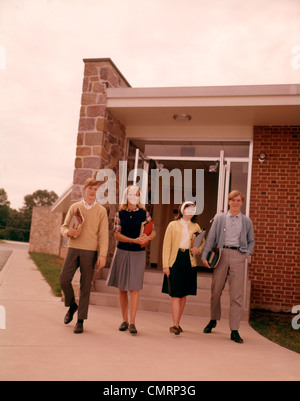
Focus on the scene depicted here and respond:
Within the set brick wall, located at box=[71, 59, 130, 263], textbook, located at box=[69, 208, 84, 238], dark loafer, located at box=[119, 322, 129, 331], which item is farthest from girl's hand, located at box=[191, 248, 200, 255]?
brick wall, located at box=[71, 59, 130, 263]

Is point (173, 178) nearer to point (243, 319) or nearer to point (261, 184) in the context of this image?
point (261, 184)

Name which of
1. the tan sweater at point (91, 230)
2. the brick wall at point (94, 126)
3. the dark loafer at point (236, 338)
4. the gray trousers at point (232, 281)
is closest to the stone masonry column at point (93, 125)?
the brick wall at point (94, 126)

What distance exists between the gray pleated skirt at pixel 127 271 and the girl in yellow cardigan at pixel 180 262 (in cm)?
32

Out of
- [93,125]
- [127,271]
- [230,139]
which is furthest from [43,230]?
[127,271]

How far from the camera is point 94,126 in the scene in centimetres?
627

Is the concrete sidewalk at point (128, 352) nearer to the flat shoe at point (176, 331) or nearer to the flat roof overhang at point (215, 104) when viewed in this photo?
the flat shoe at point (176, 331)

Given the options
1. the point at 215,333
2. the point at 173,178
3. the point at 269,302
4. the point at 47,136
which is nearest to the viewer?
the point at 215,333

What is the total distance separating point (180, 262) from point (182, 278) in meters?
0.17

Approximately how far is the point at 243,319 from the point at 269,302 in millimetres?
1249

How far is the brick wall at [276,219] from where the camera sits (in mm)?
6473

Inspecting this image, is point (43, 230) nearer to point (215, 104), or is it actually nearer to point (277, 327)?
point (215, 104)

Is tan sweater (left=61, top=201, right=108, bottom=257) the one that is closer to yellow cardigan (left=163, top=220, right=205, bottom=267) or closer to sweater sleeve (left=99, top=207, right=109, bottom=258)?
sweater sleeve (left=99, top=207, right=109, bottom=258)

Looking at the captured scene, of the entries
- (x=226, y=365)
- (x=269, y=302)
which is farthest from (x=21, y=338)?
(x=269, y=302)
